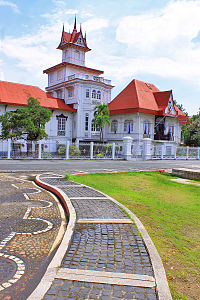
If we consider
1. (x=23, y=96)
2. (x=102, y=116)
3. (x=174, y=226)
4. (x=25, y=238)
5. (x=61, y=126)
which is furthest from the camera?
(x=61, y=126)

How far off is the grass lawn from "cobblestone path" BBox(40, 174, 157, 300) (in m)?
0.34

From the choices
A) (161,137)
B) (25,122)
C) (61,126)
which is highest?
(61,126)

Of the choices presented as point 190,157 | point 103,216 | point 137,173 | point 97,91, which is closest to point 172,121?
point 190,157

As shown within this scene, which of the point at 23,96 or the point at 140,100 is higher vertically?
the point at 140,100

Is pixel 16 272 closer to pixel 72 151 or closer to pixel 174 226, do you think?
pixel 174 226

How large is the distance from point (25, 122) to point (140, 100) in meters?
15.9

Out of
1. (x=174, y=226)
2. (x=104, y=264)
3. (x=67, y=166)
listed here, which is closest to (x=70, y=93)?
(x=67, y=166)

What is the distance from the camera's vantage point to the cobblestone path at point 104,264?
2699mm

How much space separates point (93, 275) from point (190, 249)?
1725 mm

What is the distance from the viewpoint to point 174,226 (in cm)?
500

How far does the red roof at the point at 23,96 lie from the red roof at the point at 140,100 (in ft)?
19.5

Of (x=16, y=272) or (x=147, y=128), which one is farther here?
(x=147, y=128)

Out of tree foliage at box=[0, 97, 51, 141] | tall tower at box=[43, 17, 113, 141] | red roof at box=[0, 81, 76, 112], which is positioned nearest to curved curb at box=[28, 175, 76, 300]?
tree foliage at box=[0, 97, 51, 141]

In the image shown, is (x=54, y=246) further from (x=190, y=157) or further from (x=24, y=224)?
(x=190, y=157)
